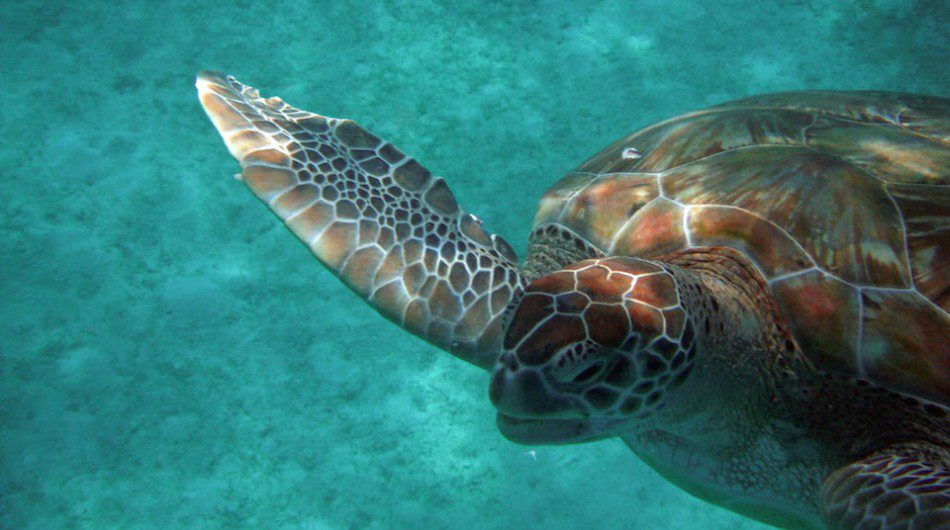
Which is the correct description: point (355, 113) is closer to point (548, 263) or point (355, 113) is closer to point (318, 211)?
point (318, 211)

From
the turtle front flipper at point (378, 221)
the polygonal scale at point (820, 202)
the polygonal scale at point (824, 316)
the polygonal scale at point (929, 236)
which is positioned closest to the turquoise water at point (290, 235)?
the turtle front flipper at point (378, 221)

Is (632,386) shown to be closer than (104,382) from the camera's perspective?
Yes

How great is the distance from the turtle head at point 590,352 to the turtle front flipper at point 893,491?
1.66 feet

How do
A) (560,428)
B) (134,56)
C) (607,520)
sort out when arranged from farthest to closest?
1. (134,56)
2. (607,520)
3. (560,428)

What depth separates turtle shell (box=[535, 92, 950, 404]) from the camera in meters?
1.52

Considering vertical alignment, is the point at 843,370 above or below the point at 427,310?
above

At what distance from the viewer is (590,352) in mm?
1239

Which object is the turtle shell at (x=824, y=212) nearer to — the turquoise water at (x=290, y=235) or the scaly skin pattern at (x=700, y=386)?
the scaly skin pattern at (x=700, y=386)

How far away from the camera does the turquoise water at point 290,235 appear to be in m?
3.11

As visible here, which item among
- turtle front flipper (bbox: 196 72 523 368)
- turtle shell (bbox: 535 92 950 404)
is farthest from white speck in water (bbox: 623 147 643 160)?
turtle front flipper (bbox: 196 72 523 368)

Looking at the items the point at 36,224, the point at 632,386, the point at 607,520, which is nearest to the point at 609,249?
the point at 632,386

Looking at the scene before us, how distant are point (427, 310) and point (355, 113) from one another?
232 cm

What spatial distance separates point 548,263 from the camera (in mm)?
2350

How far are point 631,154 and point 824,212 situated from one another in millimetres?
845
